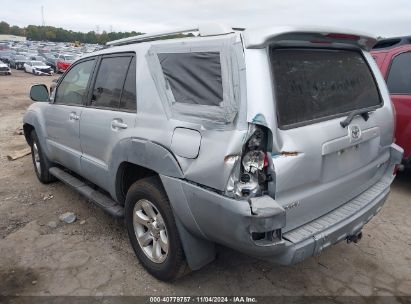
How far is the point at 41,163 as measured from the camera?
528 centimetres

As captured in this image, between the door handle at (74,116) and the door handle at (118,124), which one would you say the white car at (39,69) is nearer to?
the door handle at (74,116)

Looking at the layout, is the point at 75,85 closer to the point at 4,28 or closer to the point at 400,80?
the point at 400,80

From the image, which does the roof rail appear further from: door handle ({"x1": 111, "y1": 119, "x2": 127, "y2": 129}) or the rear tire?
the rear tire

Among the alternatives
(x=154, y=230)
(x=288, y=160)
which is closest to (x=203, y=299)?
(x=154, y=230)

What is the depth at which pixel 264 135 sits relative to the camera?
229 cm

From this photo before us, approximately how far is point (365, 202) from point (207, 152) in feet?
4.54

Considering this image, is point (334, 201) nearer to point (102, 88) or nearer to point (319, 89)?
point (319, 89)

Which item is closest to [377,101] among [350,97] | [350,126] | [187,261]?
[350,97]

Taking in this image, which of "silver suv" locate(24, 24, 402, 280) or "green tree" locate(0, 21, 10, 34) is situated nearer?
"silver suv" locate(24, 24, 402, 280)

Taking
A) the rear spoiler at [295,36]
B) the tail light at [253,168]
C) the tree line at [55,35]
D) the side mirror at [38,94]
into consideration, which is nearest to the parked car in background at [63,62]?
the side mirror at [38,94]

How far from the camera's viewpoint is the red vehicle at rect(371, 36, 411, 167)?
4.75 meters

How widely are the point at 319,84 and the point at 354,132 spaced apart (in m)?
0.43

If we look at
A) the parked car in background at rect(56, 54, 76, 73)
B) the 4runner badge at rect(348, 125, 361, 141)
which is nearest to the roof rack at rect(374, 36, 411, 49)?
the 4runner badge at rect(348, 125, 361, 141)

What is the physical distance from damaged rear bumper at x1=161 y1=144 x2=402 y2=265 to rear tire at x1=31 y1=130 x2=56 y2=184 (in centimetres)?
306
